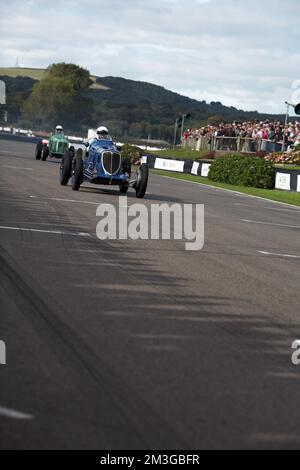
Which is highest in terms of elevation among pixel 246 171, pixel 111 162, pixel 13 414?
pixel 111 162

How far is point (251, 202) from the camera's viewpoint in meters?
27.9

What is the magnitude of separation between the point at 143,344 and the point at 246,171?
31.7 meters

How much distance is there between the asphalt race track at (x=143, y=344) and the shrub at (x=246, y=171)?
80.2 ft

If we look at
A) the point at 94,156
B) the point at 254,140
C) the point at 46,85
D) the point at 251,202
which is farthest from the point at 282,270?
the point at 46,85

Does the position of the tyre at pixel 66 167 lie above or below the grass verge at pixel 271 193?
above

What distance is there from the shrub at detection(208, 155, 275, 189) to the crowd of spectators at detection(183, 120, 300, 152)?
17.8ft

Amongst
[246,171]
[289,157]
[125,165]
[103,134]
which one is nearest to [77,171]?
[125,165]

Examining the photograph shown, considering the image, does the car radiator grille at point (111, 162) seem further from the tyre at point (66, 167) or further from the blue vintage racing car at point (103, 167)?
the tyre at point (66, 167)

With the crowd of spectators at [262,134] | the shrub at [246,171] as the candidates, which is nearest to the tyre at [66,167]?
the shrub at [246,171]

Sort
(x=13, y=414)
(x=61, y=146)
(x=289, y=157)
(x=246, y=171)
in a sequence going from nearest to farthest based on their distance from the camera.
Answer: (x=13, y=414) → (x=61, y=146) → (x=246, y=171) → (x=289, y=157)

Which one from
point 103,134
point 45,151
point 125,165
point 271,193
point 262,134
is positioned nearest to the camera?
point 125,165

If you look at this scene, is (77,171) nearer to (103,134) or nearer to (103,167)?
(103,167)

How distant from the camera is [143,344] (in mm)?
6648

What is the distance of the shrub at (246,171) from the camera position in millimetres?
37281
